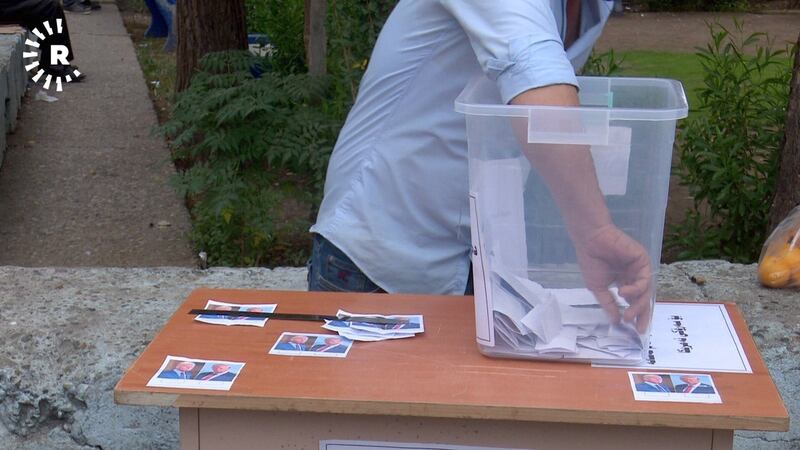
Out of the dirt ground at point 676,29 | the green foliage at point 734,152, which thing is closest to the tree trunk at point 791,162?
the green foliage at point 734,152

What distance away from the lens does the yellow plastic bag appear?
9.36 ft

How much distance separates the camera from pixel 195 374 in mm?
1744

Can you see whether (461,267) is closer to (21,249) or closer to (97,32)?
(21,249)

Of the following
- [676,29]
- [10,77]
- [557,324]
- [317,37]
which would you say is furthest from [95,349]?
[676,29]

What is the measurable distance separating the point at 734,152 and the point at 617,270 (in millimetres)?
2636

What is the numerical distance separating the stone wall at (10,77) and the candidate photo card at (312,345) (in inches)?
198

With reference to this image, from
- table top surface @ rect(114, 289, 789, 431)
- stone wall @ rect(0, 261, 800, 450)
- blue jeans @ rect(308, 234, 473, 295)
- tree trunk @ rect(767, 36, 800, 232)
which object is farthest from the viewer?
tree trunk @ rect(767, 36, 800, 232)

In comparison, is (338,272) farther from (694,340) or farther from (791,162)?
(791,162)

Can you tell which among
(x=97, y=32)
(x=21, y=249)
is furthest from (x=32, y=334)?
(x=97, y=32)

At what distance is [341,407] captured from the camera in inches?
64.6

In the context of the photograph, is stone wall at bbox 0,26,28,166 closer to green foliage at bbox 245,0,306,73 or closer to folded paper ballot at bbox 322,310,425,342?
green foliage at bbox 245,0,306,73

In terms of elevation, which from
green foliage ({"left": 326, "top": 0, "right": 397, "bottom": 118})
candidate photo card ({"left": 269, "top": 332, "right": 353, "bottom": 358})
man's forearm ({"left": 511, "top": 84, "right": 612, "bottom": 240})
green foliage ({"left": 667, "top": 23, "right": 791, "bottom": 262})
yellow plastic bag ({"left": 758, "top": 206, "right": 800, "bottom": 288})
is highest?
man's forearm ({"left": 511, "top": 84, "right": 612, "bottom": 240})

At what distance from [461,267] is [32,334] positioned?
1.09 m

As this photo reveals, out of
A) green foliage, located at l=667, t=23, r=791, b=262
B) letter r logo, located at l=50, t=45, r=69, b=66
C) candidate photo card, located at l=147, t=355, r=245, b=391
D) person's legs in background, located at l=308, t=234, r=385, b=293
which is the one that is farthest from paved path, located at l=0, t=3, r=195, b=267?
candidate photo card, located at l=147, t=355, r=245, b=391
